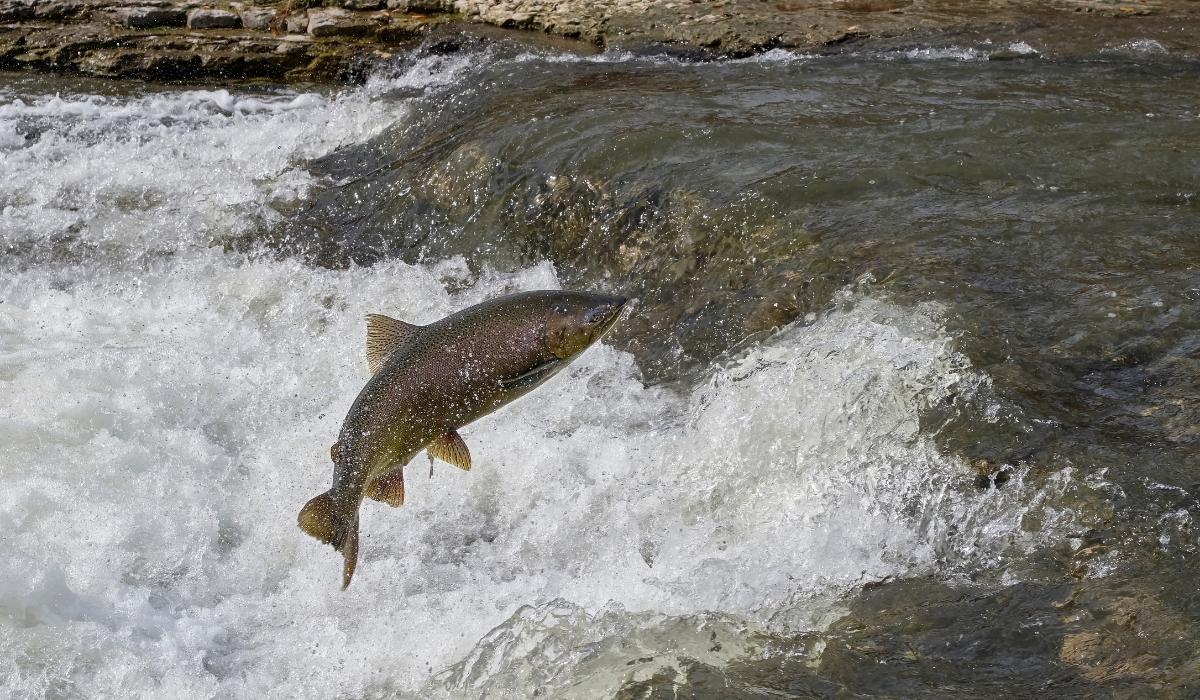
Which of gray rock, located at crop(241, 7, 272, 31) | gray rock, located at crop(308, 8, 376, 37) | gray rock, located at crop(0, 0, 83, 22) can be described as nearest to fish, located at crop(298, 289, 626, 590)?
gray rock, located at crop(308, 8, 376, 37)

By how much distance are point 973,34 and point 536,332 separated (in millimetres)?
6470

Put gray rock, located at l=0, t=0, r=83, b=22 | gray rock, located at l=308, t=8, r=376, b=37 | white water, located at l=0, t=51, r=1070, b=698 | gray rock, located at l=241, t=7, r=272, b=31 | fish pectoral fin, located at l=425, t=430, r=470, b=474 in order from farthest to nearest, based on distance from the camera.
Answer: gray rock, located at l=0, t=0, r=83, b=22 → gray rock, located at l=241, t=7, r=272, b=31 → gray rock, located at l=308, t=8, r=376, b=37 → white water, located at l=0, t=51, r=1070, b=698 → fish pectoral fin, located at l=425, t=430, r=470, b=474

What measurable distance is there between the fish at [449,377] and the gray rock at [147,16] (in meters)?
8.61

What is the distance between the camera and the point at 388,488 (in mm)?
3602

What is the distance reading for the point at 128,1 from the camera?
1105 centimetres

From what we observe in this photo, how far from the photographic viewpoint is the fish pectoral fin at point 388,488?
357 centimetres

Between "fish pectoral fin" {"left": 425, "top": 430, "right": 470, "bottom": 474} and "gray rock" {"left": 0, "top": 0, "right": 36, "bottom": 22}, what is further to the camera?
"gray rock" {"left": 0, "top": 0, "right": 36, "bottom": 22}

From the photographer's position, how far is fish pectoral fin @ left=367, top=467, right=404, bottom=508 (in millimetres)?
3566

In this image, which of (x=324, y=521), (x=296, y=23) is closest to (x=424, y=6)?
(x=296, y=23)

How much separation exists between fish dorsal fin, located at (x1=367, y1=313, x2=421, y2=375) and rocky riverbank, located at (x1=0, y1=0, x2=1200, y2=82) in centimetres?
606

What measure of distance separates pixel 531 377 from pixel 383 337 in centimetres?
47

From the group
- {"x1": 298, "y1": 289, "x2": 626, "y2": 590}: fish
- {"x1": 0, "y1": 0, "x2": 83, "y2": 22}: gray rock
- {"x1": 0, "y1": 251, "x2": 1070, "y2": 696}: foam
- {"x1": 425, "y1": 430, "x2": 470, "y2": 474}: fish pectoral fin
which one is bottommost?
{"x1": 0, "y1": 251, "x2": 1070, "y2": 696}: foam

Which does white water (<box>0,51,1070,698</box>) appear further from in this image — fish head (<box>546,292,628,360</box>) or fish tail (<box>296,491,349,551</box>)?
fish head (<box>546,292,628,360</box>)

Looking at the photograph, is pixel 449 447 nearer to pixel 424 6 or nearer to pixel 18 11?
pixel 424 6
